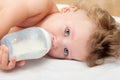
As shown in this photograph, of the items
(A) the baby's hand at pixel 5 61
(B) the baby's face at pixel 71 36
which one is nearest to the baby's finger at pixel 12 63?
(A) the baby's hand at pixel 5 61

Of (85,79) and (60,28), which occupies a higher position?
(60,28)

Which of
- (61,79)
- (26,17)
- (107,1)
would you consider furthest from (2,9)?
(107,1)

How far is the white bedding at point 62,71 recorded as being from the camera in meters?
0.82

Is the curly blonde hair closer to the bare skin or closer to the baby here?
the baby

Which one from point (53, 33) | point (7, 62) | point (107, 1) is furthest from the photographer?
point (107, 1)

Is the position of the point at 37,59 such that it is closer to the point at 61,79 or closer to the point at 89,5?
the point at 61,79

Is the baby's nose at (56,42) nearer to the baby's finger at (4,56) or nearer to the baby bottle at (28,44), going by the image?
the baby bottle at (28,44)

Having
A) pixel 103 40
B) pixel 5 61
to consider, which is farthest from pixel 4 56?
pixel 103 40

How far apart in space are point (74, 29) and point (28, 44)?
0.53 ft

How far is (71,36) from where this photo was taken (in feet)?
2.97

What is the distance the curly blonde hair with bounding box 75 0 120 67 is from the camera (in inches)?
34.1

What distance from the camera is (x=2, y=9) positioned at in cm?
90

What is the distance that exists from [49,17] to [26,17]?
Result: 91 mm

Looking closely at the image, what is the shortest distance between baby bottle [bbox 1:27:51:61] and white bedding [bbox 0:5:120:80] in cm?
4
